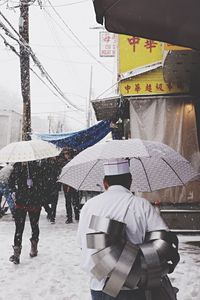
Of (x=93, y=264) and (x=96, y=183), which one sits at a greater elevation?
(x=96, y=183)

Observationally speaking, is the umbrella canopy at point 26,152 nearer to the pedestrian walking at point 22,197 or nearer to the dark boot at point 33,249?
the pedestrian walking at point 22,197

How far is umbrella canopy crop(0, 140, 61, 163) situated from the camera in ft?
20.5

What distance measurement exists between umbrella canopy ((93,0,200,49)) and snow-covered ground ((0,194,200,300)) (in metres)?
3.45

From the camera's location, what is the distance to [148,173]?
3.80 meters

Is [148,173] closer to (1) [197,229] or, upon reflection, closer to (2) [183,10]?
(2) [183,10]

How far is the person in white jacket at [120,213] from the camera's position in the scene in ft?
7.78

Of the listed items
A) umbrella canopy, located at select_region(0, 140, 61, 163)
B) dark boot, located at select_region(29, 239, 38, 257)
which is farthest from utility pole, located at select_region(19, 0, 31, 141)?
dark boot, located at select_region(29, 239, 38, 257)

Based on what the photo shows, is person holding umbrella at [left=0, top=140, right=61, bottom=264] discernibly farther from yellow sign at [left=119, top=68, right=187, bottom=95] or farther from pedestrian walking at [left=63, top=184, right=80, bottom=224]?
pedestrian walking at [left=63, top=184, right=80, bottom=224]

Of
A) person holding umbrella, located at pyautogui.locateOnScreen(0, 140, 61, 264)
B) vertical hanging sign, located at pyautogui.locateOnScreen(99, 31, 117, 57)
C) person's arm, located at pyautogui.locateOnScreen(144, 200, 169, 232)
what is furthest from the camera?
vertical hanging sign, located at pyautogui.locateOnScreen(99, 31, 117, 57)

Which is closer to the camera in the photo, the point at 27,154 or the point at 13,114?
the point at 27,154

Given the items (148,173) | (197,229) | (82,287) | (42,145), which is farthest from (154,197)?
(148,173)

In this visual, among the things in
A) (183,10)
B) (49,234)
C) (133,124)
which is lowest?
(49,234)

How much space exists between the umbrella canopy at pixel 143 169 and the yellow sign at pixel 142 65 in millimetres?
5459

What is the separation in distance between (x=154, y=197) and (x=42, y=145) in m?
3.35
